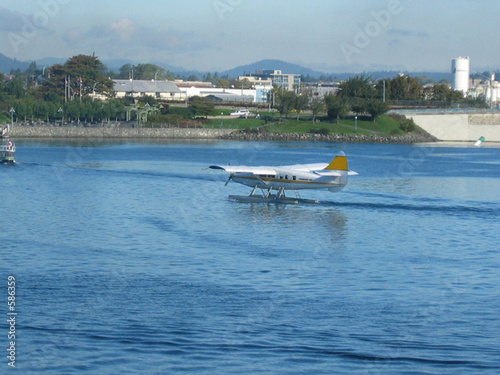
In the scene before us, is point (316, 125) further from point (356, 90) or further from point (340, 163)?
point (340, 163)

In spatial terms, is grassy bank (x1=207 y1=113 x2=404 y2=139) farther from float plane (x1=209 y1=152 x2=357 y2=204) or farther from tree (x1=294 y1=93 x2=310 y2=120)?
float plane (x1=209 y1=152 x2=357 y2=204)

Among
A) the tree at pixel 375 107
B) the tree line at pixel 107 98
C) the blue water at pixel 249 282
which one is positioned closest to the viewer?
the blue water at pixel 249 282

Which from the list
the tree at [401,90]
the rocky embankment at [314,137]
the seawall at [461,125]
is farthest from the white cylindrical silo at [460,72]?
the rocky embankment at [314,137]

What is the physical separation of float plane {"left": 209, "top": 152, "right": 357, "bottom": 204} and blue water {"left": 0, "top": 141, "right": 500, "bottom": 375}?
109 cm

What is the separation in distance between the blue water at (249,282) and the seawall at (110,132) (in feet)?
203

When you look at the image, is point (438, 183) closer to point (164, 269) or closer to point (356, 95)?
point (164, 269)

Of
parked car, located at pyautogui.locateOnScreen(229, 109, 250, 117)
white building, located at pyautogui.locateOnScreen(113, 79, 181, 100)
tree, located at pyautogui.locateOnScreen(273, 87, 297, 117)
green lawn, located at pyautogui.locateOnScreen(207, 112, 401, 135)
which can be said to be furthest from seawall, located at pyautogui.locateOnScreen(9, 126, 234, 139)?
white building, located at pyautogui.locateOnScreen(113, 79, 181, 100)

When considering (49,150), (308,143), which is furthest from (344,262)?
(308,143)

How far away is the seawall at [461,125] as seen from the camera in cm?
12075

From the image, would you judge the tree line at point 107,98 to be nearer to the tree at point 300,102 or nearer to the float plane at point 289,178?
the tree at point 300,102

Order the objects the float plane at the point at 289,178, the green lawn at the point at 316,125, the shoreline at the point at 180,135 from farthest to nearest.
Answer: the green lawn at the point at 316,125 < the shoreline at the point at 180,135 < the float plane at the point at 289,178

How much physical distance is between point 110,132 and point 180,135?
32.0 feet

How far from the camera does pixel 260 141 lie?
103m

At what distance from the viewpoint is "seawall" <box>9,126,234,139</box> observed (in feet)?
336
